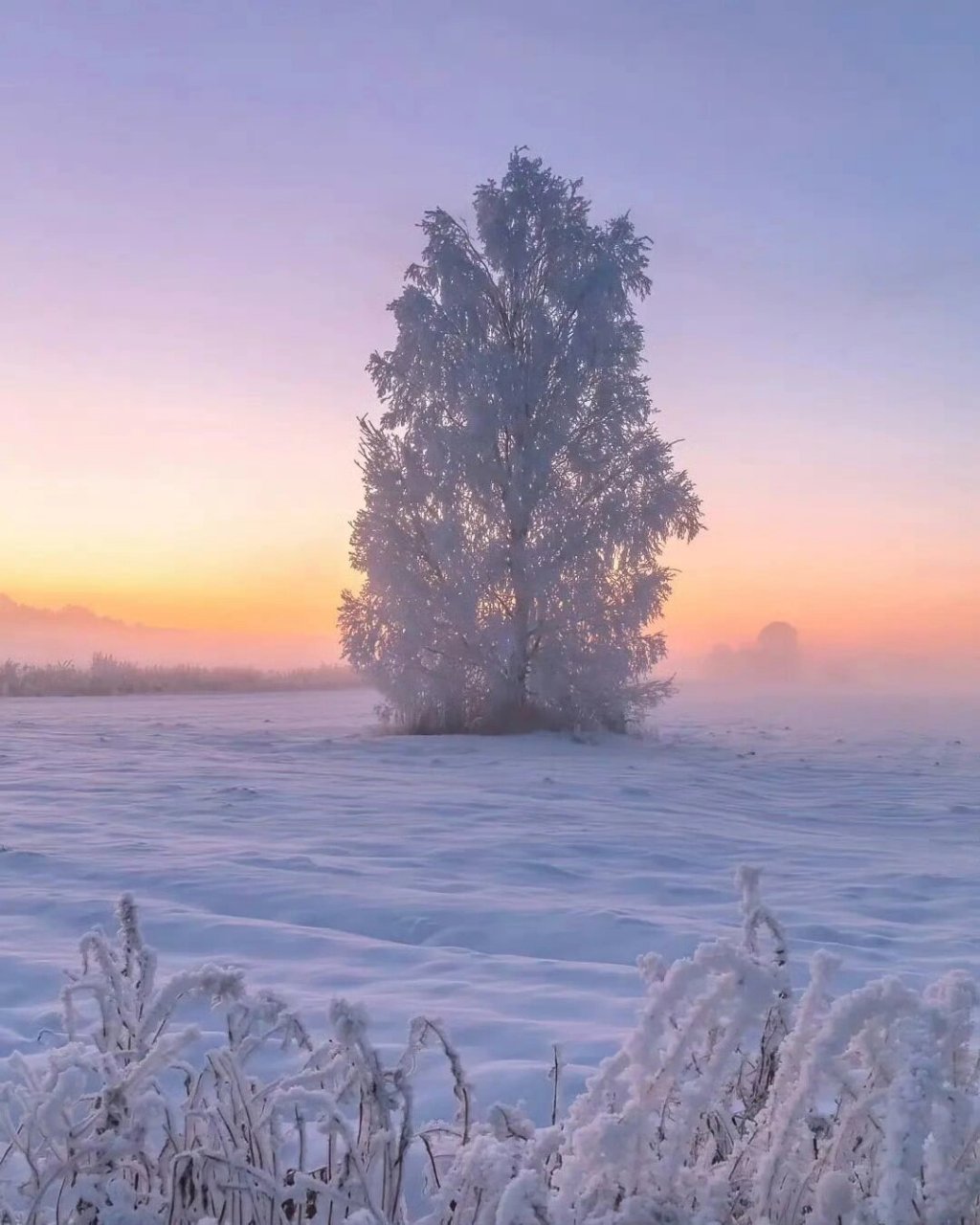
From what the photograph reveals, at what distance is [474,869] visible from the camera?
15.9 ft

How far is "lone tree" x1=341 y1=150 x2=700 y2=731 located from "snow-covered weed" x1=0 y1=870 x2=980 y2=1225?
1151 cm

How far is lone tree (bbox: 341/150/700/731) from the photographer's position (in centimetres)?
1323

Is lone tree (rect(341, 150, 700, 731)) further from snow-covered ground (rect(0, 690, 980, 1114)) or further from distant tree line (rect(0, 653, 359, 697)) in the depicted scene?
distant tree line (rect(0, 653, 359, 697))

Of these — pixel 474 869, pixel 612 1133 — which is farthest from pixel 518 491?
pixel 612 1133

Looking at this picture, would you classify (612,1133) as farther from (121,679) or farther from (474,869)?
(121,679)

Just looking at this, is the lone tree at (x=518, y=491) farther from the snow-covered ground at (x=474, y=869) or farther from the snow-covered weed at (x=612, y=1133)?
the snow-covered weed at (x=612, y=1133)

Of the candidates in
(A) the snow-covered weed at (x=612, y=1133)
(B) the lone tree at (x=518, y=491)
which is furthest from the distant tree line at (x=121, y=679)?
(A) the snow-covered weed at (x=612, y=1133)

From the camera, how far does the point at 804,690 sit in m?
28.6

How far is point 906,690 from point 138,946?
89.9ft

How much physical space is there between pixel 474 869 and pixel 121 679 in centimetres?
1626

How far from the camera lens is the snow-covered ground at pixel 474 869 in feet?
10.2

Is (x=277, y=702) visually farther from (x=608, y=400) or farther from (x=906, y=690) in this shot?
(x=906, y=690)

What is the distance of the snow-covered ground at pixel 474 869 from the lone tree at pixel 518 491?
2940 millimetres

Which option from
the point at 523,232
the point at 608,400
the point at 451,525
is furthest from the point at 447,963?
the point at 523,232
